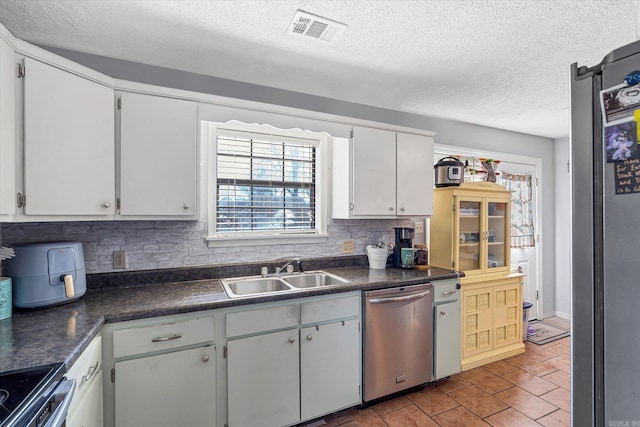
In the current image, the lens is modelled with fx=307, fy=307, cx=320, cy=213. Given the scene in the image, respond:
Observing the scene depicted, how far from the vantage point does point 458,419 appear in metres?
2.17

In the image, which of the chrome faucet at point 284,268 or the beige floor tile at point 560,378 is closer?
the chrome faucet at point 284,268

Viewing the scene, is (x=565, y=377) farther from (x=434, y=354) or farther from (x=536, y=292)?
(x=536, y=292)

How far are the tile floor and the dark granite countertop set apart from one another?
920 mm

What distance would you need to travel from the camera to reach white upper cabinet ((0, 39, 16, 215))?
131 cm

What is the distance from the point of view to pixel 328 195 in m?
2.85

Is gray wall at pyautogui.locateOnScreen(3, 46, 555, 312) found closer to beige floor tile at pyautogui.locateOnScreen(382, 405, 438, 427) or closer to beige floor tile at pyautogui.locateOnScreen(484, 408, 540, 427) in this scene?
beige floor tile at pyautogui.locateOnScreen(382, 405, 438, 427)

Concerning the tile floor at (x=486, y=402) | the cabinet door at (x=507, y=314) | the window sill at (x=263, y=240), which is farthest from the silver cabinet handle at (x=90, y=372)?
the cabinet door at (x=507, y=314)

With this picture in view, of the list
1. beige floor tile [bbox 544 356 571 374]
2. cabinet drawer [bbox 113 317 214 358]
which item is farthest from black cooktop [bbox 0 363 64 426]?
beige floor tile [bbox 544 356 571 374]

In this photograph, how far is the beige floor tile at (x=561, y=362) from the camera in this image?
2899mm

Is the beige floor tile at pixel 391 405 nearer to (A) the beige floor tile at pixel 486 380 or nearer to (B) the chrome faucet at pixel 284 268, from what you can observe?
(A) the beige floor tile at pixel 486 380

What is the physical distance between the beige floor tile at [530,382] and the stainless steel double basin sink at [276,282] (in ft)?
6.02

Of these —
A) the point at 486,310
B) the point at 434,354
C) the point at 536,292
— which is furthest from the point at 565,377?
the point at 536,292

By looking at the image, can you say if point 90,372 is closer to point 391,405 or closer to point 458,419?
point 391,405


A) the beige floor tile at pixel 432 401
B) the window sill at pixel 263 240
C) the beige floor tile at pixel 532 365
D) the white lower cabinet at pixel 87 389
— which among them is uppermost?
the window sill at pixel 263 240
